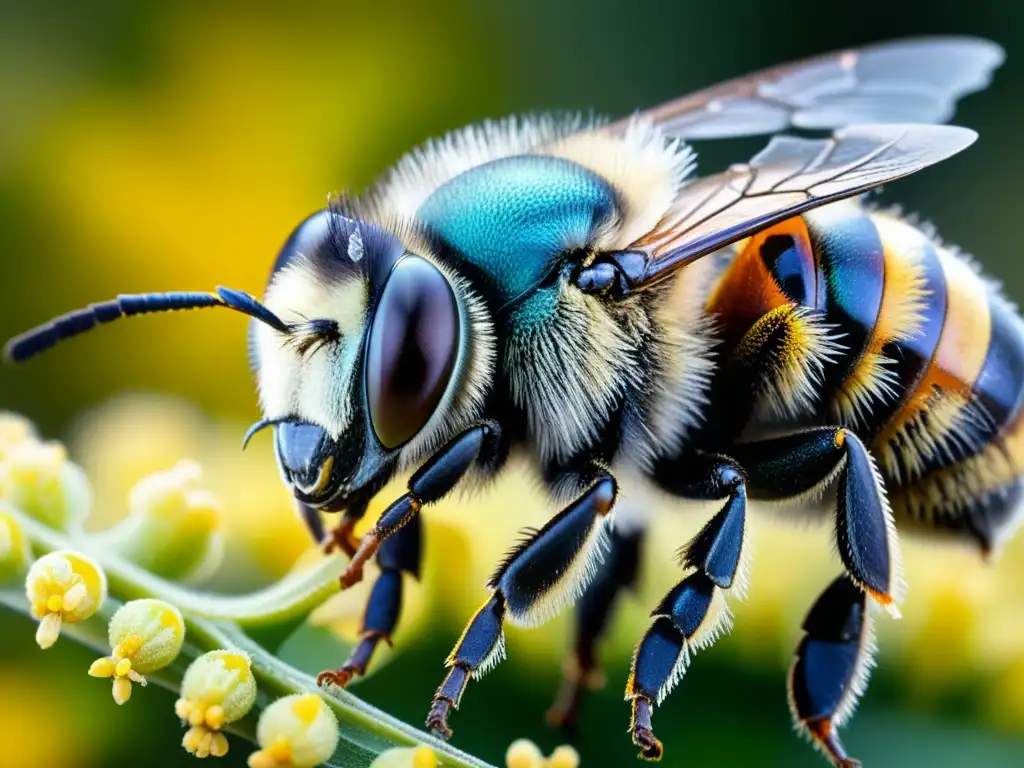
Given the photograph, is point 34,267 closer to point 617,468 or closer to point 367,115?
point 367,115

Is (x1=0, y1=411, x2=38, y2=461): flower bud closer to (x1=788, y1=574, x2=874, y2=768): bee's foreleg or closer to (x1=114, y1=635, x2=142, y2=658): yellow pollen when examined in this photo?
(x1=114, y1=635, x2=142, y2=658): yellow pollen

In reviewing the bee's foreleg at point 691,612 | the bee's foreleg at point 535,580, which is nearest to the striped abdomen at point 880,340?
the bee's foreleg at point 691,612

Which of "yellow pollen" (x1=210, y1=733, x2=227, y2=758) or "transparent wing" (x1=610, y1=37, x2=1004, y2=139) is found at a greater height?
"transparent wing" (x1=610, y1=37, x2=1004, y2=139)

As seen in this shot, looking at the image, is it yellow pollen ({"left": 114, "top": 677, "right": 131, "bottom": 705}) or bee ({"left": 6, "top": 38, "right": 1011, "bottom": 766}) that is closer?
yellow pollen ({"left": 114, "top": 677, "right": 131, "bottom": 705})

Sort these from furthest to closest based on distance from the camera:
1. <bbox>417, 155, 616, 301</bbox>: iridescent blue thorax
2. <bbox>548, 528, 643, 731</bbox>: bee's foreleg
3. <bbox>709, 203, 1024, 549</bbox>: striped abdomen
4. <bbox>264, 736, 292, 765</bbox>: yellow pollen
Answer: <bbox>548, 528, 643, 731</bbox>: bee's foreleg
<bbox>709, 203, 1024, 549</bbox>: striped abdomen
<bbox>417, 155, 616, 301</bbox>: iridescent blue thorax
<bbox>264, 736, 292, 765</bbox>: yellow pollen

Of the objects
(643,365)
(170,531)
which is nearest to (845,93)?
(643,365)

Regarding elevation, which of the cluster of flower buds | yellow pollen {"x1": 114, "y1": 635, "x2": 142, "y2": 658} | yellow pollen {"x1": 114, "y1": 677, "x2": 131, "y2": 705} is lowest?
the cluster of flower buds

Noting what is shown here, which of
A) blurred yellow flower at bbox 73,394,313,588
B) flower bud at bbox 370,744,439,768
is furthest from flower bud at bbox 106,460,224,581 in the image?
flower bud at bbox 370,744,439,768

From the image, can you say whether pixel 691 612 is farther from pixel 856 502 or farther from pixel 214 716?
pixel 214 716
